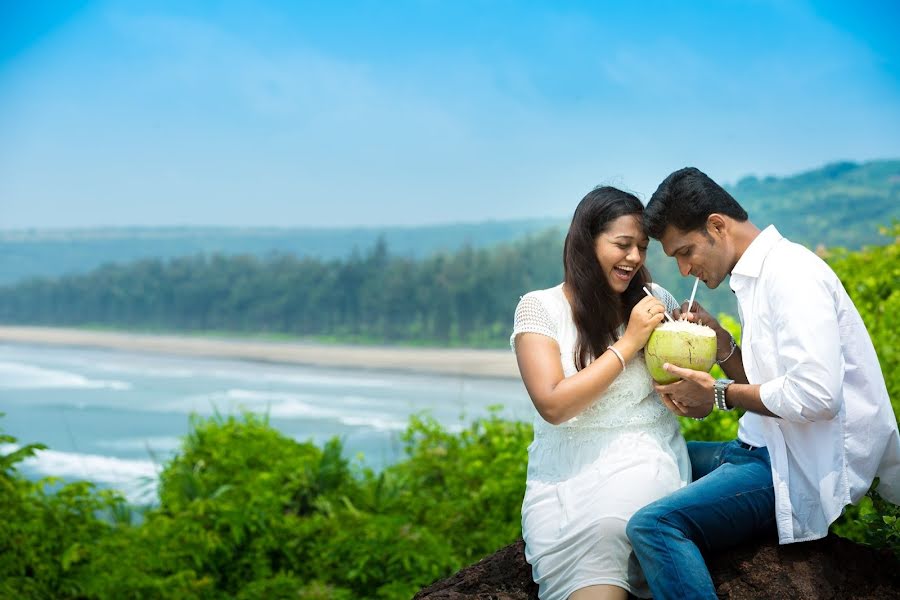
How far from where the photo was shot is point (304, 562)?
5.35 m

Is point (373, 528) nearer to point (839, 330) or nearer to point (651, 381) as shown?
point (651, 381)

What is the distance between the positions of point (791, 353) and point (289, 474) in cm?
413

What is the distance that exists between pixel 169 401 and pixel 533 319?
8.69m

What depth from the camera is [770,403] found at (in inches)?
95.1

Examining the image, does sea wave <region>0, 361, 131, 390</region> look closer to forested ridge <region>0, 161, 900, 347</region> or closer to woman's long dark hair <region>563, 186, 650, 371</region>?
forested ridge <region>0, 161, 900, 347</region>

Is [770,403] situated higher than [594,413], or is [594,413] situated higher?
[770,403]

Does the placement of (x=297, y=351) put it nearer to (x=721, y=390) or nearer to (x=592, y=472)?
(x=592, y=472)

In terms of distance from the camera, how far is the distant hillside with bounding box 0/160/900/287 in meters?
11.5

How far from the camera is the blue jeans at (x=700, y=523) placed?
2.44m

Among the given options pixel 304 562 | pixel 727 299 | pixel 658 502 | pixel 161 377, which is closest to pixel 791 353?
pixel 658 502

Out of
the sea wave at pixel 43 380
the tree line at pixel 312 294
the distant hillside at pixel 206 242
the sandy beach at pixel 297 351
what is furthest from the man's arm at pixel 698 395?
the distant hillside at pixel 206 242

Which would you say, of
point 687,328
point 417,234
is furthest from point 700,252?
point 417,234

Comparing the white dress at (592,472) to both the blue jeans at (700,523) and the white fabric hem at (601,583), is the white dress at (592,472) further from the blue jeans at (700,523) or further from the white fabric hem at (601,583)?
the blue jeans at (700,523)

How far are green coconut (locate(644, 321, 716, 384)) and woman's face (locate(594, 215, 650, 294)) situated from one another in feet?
0.98
